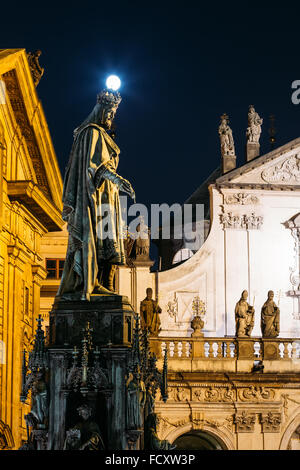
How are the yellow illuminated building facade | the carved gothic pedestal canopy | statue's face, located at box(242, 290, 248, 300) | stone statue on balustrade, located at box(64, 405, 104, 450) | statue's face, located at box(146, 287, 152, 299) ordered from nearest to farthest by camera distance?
stone statue on balustrade, located at box(64, 405, 104, 450), the carved gothic pedestal canopy, the yellow illuminated building facade, statue's face, located at box(146, 287, 152, 299), statue's face, located at box(242, 290, 248, 300)

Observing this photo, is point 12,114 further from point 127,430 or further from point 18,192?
point 127,430

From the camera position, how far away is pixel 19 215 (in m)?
26.8

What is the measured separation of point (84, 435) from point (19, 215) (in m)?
17.3

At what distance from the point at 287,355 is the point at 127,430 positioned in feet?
62.2

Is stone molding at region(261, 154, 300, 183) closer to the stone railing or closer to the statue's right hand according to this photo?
the stone railing

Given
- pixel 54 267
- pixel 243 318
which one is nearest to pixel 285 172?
pixel 243 318

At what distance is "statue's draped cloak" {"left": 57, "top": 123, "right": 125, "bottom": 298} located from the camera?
34.9 feet

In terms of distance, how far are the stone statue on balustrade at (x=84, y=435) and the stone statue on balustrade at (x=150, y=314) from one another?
17.9 meters

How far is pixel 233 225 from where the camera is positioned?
1257 inches

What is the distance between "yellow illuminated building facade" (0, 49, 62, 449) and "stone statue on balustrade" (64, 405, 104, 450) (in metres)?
13.8

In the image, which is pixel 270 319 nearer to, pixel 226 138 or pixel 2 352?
pixel 226 138

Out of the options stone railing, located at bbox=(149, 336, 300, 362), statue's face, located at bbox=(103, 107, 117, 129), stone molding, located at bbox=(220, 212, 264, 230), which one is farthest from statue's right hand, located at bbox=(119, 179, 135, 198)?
stone molding, located at bbox=(220, 212, 264, 230)

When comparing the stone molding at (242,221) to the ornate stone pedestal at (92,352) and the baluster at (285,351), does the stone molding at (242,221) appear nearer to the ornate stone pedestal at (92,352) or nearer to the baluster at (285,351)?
the baluster at (285,351)
